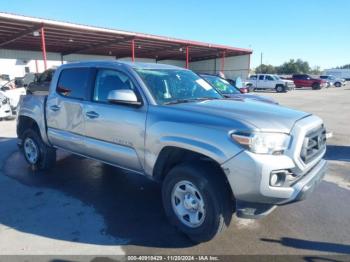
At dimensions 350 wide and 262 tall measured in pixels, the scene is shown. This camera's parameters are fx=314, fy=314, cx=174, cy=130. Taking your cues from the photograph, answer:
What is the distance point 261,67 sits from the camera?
90875mm

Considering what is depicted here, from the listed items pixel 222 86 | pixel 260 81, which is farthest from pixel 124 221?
pixel 260 81

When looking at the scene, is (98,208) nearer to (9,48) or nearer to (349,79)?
(9,48)

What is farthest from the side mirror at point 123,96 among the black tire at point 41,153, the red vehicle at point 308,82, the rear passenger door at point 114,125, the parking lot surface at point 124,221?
the red vehicle at point 308,82

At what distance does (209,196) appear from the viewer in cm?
316

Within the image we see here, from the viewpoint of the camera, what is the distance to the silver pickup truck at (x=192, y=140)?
293cm

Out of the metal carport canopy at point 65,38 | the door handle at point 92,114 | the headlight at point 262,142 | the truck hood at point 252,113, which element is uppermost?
the metal carport canopy at point 65,38

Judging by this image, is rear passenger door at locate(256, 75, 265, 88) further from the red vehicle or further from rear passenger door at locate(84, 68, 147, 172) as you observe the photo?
rear passenger door at locate(84, 68, 147, 172)

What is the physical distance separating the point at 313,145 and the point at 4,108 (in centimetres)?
1154

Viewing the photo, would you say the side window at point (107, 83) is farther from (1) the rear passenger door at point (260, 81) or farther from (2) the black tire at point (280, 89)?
(1) the rear passenger door at point (260, 81)

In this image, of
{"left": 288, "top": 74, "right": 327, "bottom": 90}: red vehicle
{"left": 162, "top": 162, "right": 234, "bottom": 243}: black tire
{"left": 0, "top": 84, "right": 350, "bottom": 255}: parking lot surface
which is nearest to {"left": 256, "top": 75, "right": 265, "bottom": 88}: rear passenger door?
{"left": 288, "top": 74, "right": 327, "bottom": 90}: red vehicle

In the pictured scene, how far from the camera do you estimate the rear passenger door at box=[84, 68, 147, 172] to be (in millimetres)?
3768

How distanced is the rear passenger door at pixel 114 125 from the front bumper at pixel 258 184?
1.26 meters

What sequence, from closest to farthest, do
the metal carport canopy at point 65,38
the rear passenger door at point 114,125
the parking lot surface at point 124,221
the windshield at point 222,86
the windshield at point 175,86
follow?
the parking lot surface at point 124,221 < the rear passenger door at point 114,125 < the windshield at point 175,86 < the windshield at point 222,86 < the metal carport canopy at point 65,38

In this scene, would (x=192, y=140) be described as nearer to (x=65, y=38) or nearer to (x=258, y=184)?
(x=258, y=184)
